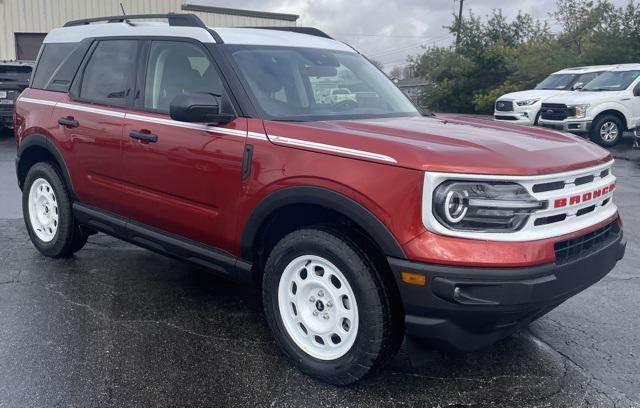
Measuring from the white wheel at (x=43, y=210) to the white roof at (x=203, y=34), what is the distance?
4.06 feet

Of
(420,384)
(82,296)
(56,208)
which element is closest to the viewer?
(420,384)

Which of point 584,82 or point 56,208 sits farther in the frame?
point 584,82

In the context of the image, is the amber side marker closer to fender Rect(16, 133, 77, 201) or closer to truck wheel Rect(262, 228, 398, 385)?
truck wheel Rect(262, 228, 398, 385)

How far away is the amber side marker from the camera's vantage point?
9.77 feet

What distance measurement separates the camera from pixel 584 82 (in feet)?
53.2

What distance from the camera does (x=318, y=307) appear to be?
11.6ft

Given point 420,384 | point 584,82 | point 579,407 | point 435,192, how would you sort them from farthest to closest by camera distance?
1. point 584,82
2. point 420,384
3. point 579,407
4. point 435,192

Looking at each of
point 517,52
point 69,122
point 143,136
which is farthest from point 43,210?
point 517,52

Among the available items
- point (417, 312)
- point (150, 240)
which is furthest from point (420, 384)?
point (150, 240)

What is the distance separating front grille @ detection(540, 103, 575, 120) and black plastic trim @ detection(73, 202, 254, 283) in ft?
40.3

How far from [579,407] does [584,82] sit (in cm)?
1450

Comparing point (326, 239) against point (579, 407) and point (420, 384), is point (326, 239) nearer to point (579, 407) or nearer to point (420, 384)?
point (420, 384)

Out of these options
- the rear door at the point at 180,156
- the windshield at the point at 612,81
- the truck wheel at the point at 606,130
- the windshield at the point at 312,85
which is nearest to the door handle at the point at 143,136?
the rear door at the point at 180,156

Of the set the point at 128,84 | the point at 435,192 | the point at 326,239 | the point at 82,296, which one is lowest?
the point at 82,296
